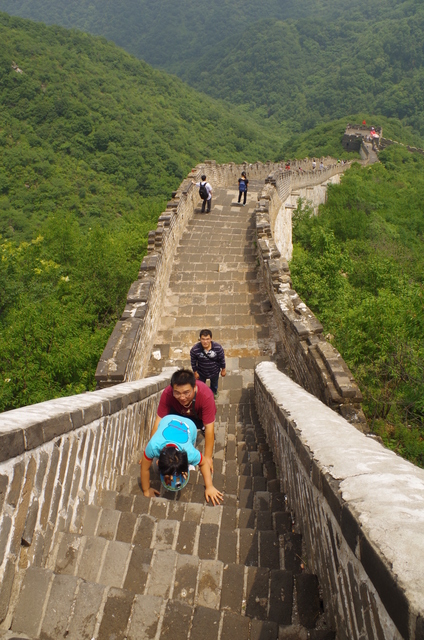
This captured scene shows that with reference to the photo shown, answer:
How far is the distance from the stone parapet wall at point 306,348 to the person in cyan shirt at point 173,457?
215 centimetres

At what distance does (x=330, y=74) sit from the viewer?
100438 mm

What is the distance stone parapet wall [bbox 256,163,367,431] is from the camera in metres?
4.83

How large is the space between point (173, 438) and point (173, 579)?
3.47ft

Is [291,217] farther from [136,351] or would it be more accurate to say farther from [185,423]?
[185,423]

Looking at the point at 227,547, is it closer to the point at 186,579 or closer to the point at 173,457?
the point at 186,579

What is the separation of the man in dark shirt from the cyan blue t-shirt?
7.07 feet

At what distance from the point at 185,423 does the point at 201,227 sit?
11013 mm

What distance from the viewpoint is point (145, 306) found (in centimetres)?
750

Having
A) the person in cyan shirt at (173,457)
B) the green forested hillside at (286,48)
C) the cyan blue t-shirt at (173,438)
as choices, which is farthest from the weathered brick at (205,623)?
the green forested hillside at (286,48)

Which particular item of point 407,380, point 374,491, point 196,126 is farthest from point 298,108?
point 374,491

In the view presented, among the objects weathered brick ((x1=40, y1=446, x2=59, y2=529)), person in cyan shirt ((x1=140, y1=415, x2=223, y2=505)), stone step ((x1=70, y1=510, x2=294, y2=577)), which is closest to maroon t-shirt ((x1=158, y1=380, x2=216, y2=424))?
person in cyan shirt ((x1=140, y1=415, x2=223, y2=505))

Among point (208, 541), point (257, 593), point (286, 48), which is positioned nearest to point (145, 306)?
point (208, 541)

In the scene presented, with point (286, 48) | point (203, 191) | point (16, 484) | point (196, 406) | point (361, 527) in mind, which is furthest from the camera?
point (286, 48)

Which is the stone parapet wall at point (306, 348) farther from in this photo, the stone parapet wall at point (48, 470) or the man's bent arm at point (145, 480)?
the stone parapet wall at point (48, 470)
